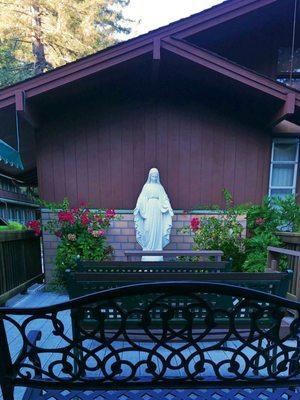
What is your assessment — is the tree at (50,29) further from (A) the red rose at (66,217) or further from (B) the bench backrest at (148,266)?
(B) the bench backrest at (148,266)

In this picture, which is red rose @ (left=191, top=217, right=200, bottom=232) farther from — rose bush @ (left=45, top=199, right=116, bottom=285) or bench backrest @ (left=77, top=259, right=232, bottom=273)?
bench backrest @ (left=77, top=259, right=232, bottom=273)

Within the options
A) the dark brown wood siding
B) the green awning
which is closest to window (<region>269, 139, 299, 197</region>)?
the dark brown wood siding

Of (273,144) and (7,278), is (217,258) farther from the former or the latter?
(7,278)

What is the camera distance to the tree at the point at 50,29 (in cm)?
746

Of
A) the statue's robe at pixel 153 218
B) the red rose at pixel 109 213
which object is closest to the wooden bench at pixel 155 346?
the statue's robe at pixel 153 218

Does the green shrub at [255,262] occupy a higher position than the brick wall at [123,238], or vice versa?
the brick wall at [123,238]

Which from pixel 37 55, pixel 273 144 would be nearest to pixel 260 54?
pixel 273 144

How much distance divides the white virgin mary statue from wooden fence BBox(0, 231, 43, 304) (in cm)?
185

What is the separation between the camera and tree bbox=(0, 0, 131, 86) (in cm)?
746

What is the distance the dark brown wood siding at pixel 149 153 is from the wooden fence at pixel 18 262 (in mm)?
883

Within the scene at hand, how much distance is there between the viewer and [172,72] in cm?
417

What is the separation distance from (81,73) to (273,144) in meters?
3.56

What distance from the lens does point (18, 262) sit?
366cm

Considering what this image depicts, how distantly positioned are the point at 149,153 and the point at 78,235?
1894 millimetres
